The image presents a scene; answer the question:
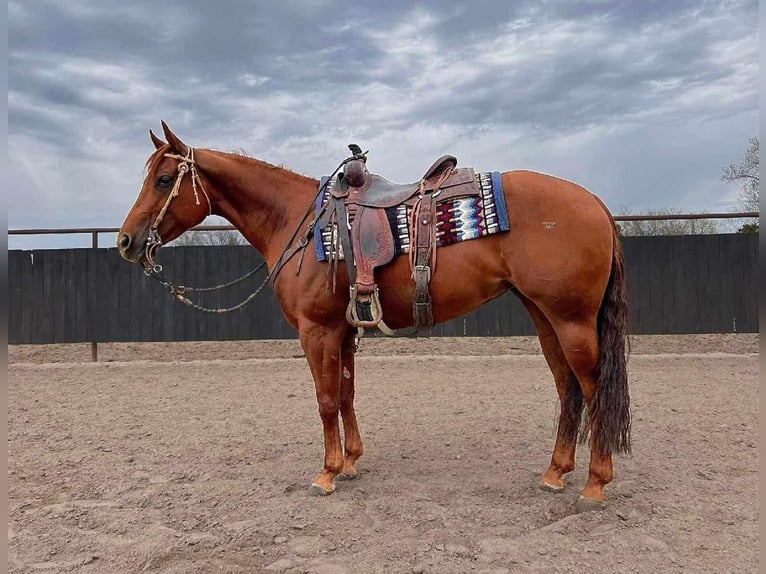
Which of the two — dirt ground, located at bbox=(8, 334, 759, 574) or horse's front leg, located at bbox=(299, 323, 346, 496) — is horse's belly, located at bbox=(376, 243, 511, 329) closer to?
horse's front leg, located at bbox=(299, 323, 346, 496)

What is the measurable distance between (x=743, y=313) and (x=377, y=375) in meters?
5.11

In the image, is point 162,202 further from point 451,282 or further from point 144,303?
point 144,303

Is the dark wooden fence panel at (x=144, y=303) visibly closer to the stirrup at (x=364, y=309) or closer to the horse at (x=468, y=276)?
the horse at (x=468, y=276)

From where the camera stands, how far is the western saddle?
2779 millimetres

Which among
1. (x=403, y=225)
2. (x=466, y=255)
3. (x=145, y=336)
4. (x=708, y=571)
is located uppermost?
(x=403, y=225)

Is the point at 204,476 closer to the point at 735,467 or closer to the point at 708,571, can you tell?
the point at 708,571

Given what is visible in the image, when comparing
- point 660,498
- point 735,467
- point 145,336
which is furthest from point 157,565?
point 145,336

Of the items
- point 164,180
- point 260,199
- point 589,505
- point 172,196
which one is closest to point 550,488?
point 589,505

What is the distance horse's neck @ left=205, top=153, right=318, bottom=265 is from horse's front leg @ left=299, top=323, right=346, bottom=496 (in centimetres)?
58

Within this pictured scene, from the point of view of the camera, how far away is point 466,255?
9.02 feet

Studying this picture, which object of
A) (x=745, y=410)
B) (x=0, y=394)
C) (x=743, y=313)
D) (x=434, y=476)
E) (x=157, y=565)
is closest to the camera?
(x=0, y=394)

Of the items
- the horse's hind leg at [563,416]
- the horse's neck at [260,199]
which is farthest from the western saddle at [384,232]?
the horse's hind leg at [563,416]

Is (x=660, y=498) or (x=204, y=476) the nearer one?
(x=660, y=498)

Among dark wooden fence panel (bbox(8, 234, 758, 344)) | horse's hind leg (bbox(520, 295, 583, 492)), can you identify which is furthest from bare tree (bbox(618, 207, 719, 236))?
horse's hind leg (bbox(520, 295, 583, 492))
